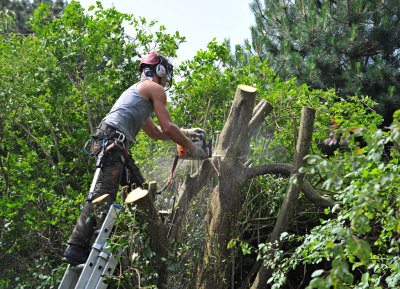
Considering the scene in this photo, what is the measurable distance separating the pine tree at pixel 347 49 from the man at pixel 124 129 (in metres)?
6.81

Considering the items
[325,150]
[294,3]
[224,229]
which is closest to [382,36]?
[294,3]

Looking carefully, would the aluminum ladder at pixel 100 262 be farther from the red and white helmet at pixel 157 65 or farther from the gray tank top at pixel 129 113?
the red and white helmet at pixel 157 65

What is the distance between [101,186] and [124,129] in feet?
1.78

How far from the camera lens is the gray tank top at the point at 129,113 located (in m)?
4.13

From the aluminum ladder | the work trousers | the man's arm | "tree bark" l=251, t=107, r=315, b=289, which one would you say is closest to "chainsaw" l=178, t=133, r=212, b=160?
the man's arm

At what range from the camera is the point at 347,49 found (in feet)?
37.1

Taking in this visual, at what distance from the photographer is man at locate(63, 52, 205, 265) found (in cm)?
367

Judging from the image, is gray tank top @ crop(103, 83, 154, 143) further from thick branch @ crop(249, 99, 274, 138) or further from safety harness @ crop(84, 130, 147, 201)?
thick branch @ crop(249, 99, 274, 138)

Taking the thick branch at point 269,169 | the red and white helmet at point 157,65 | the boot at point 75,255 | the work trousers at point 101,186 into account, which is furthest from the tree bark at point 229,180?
the boot at point 75,255

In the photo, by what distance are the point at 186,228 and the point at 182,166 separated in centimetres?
109

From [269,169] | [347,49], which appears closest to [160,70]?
[269,169]

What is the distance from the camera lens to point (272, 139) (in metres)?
5.75

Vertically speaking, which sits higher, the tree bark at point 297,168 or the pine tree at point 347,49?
the pine tree at point 347,49

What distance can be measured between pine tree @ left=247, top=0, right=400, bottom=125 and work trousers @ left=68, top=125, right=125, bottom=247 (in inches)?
288
